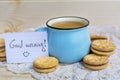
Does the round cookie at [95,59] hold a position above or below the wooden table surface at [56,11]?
below

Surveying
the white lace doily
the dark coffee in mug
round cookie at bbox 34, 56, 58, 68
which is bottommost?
the white lace doily

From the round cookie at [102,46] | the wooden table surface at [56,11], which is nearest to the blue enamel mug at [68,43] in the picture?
the round cookie at [102,46]

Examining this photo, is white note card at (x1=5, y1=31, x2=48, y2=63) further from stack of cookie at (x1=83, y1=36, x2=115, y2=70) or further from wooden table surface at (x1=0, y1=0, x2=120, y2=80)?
wooden table surface at (x1=0, y1=0, x2=120, y2=80)

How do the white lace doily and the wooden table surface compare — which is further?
the wooden table surface

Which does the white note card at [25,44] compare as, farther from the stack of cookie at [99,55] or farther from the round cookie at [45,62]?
the stack of cookie at [99,55]

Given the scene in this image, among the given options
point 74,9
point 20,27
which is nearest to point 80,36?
point 74,9

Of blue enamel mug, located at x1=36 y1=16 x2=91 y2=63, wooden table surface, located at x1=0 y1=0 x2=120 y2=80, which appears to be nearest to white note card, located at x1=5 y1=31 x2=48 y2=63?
blue enamel mug, located at x1=36 y1=16 x2=91 y2=63

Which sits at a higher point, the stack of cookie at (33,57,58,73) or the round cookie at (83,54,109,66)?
the round cookie at (83,54,109,66)
